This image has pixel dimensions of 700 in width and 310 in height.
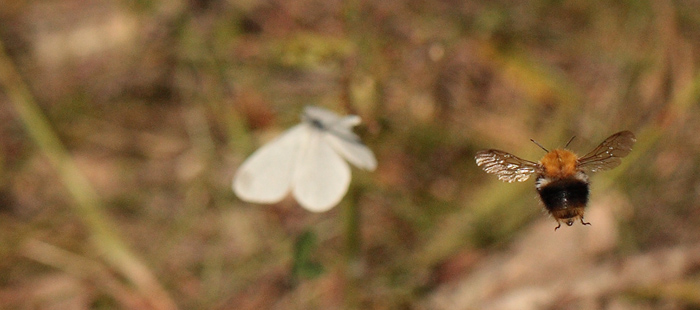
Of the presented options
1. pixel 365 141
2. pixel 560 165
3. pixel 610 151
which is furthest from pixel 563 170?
pixel 365 141

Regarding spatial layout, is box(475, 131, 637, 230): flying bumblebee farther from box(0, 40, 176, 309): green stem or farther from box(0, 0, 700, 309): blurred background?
box(0, 40, 176, 309): green stem

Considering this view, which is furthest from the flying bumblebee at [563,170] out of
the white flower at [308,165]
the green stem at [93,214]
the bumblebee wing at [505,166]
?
the green stem at [93,214]

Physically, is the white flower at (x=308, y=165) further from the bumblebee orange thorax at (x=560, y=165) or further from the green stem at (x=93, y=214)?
the green stem at (x=93, y=214)

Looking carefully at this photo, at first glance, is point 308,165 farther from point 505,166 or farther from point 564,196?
point 564,196

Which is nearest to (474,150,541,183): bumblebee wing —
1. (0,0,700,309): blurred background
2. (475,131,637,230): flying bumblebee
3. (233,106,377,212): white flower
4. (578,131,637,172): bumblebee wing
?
(475,131,637,230): flying bumblebee

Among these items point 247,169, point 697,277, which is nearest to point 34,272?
point 247,169

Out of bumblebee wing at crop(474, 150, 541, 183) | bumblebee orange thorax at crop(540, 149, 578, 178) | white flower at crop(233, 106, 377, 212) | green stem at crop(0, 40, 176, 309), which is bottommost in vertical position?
bumblebee orange thorax at crop(540, 149, 578, 178)
